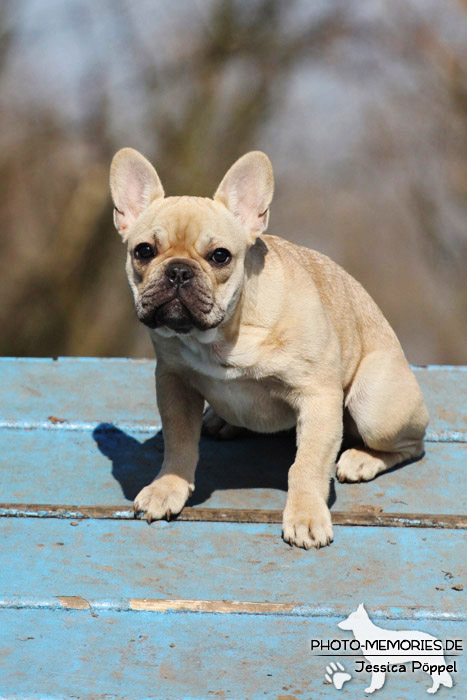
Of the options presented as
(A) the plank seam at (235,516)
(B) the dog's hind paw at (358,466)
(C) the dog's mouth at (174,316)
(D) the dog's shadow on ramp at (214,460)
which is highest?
(C) the dog's mouth at (174,316)

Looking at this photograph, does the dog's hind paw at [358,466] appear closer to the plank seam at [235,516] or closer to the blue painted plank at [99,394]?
the plank seam at [235,516]

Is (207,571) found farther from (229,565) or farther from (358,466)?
(358,466)

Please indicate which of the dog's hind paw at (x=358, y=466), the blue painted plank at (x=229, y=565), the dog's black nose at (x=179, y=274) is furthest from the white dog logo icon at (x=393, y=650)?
the dog's black nose at (x=179, y=274)

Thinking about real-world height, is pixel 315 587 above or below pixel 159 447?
above

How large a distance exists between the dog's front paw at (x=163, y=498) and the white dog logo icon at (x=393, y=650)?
3.20ft

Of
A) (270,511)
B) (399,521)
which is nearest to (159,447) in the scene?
(270,511)

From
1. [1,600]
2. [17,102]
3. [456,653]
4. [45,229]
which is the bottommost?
[45,229]

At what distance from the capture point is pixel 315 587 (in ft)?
11.0

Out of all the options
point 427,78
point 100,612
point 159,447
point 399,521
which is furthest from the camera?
point 427,78

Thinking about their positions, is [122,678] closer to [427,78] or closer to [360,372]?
[360,372]

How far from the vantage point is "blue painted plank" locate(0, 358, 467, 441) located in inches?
199

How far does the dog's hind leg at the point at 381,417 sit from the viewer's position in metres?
4.40

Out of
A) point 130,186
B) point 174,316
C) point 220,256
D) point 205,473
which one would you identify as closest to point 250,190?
point 220,256

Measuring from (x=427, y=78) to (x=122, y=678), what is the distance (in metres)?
9.56
